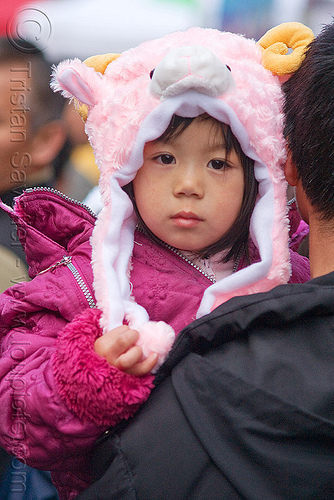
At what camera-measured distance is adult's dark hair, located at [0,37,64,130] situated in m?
1.70

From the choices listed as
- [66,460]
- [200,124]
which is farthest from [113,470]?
[200,124]

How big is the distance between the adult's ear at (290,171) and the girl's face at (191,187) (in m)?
0.11

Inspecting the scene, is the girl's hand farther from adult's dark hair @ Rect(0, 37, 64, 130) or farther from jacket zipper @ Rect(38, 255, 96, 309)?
adult's dark hair @ Rect(0, 37, 64, 130)

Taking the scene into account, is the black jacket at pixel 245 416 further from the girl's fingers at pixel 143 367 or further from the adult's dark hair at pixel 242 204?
the adult's dark hair at pixel 242 204

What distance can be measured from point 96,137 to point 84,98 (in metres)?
0.10

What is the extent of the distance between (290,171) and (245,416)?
570 millimetres

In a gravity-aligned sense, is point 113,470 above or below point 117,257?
below

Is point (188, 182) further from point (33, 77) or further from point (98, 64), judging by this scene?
point (33, 77)

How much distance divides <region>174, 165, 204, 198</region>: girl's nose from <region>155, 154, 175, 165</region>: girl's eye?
0.12 feet

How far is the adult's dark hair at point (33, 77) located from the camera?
1.70 metres

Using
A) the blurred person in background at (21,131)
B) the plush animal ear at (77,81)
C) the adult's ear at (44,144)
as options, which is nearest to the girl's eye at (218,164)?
the plush animal ear at (77,81)

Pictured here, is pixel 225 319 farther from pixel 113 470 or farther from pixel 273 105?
pixel 273 105

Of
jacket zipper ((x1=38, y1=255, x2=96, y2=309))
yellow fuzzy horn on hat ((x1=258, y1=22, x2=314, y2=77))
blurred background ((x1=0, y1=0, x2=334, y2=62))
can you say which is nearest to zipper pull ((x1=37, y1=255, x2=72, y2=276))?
jacket zipper ((x1=38, y1=255, x2=96, y2=309))

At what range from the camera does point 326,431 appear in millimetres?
790
